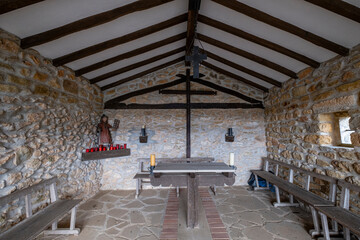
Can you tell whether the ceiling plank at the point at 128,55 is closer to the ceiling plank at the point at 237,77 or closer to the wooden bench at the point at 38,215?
the ceiling plank at the point at 237,77

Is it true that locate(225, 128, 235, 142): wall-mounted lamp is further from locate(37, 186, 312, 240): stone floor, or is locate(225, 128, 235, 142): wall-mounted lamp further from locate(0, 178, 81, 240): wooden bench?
locate(0, 178, 81, 240): wooden bench

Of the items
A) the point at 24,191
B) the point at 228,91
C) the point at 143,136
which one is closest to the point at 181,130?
the point at 143,136

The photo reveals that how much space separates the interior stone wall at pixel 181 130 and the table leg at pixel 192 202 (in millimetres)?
1819

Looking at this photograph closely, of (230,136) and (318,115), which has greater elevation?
(318,115)

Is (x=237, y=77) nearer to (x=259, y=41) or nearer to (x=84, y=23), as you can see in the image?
(x=259, y=41)

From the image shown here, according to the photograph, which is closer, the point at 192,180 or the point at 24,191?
the point at 24,191

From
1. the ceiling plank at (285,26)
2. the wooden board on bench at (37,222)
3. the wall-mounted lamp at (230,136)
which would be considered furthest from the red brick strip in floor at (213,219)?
the ceiling plank at (285,26)

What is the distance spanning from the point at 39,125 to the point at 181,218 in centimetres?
270

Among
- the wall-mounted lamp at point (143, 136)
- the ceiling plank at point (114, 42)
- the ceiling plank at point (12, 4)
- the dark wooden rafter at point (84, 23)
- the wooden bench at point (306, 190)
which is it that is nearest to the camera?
the ceiling plank at point (12, 4)

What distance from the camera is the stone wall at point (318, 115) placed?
7.32 feet

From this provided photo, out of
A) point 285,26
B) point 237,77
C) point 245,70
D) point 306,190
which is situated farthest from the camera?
point 237,77

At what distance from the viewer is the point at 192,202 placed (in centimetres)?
260

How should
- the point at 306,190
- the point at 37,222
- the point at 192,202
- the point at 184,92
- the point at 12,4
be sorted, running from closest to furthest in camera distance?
the point at 12,4, the point at 37,222, the point at 192,202, the point at 306,190, the point at 184,92

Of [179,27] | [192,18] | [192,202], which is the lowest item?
[192,202]
